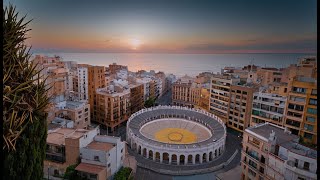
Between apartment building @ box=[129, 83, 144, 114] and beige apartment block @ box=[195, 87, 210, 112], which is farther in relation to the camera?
beige apartment block @ box=[195, 87, 210, 112]

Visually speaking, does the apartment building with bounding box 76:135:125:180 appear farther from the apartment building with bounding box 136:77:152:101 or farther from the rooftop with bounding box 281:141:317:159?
the apartment building with bounding box 136:77:152:101

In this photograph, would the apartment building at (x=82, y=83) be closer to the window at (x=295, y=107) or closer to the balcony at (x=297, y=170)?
the window at (x=295, y=107)

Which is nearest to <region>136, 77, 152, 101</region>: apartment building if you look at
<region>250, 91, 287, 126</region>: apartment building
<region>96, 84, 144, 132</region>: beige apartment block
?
<region>96, 84, 144, 132</region>: beige apartment block

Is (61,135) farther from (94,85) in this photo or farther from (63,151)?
(94,85)

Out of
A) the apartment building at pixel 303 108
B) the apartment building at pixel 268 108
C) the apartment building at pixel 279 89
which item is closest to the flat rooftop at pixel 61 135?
the apartment building at pixel 268 108

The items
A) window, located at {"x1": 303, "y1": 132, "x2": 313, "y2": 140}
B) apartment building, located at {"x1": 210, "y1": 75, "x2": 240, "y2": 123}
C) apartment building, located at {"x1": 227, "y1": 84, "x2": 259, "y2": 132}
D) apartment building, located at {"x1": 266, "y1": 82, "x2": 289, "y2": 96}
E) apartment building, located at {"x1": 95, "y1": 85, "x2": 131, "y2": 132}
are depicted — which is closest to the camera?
window, located at {"x1": 303, "y1": 132, "x2": 313, "y2": 140}

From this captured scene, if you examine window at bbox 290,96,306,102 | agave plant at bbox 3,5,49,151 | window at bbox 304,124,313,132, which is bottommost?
window at bbox 304,124,313,132

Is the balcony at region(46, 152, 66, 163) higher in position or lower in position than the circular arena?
higher
